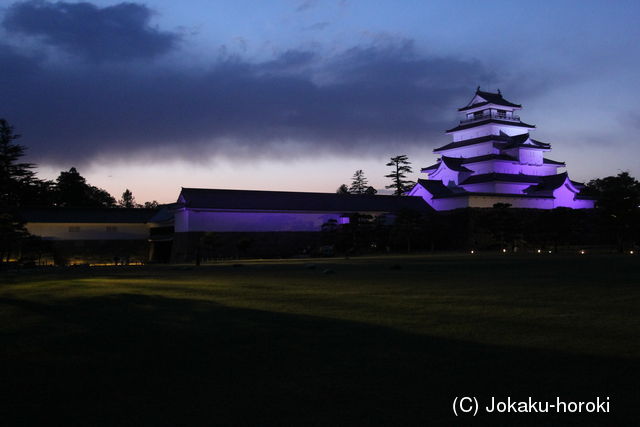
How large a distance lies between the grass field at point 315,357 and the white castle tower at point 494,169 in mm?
39192

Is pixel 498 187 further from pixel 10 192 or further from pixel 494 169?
pixel 10 192

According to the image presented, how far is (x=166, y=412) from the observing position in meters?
5.02

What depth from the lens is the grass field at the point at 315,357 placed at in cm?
506

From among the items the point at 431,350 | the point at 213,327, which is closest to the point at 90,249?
the point at 213,327

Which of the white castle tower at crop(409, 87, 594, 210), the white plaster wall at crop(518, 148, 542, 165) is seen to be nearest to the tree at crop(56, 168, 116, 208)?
the white castle tower at crop(409, 87, 594, 210)

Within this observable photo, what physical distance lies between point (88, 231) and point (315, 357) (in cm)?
4253

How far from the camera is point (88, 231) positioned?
147 ft

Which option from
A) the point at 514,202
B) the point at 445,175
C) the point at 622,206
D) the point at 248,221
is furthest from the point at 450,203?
the point at 248,221

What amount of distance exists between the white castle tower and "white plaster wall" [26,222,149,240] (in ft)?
90.6

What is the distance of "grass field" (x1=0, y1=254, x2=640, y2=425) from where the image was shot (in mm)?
5062

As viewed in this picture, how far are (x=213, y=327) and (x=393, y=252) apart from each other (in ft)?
118

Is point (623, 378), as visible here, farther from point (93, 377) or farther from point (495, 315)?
point (93, 377)

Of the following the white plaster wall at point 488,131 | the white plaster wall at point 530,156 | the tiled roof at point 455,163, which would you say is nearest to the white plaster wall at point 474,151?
the tiled roof at point 455,163

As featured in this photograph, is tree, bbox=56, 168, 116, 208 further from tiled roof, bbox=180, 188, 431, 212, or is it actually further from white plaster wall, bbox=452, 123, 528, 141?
white plaster wall, bbox=452, 123, 528, 141
